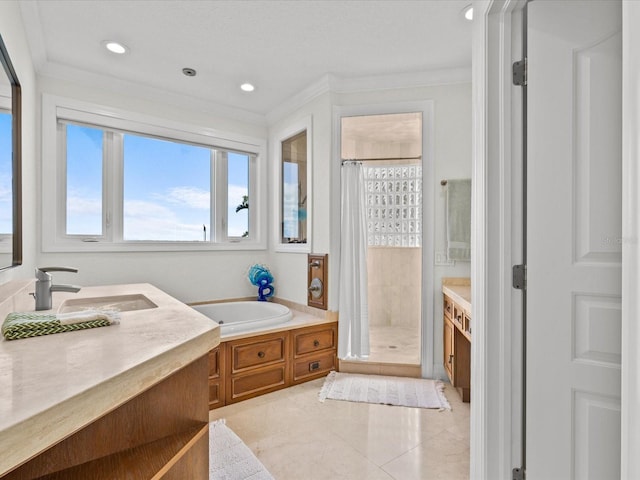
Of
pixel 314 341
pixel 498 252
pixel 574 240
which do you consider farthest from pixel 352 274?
pixel 574 240

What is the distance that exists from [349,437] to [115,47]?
2.97 meters

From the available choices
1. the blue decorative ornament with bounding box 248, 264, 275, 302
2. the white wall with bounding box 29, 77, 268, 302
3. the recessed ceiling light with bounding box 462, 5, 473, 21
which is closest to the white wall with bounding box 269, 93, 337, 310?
the blue decorative ornament with bounding box 248, 264, 275, 302

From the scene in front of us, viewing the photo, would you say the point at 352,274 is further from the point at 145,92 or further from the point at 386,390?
the point at 145,92

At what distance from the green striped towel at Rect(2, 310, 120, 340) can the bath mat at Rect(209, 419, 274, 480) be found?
1.04 m

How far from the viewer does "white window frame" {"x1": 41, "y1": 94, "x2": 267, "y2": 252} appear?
2641mm

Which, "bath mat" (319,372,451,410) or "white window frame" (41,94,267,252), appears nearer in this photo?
"bath mat" (319,372,451,410)

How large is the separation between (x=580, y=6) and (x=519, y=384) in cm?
134

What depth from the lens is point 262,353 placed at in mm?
2582

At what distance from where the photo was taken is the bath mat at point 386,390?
7.95 ft

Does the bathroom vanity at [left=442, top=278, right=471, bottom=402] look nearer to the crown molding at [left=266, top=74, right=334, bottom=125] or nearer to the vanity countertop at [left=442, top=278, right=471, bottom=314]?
the vanity countertop at [left=442, top=278, right=471, bottom=314]

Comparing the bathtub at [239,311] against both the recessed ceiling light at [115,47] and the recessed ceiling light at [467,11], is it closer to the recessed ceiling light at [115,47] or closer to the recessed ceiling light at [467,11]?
the recessed ceiling light at [115,47]

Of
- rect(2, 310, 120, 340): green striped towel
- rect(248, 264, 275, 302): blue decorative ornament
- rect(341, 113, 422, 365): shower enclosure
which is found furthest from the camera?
rect(341, 113, 422, 365): shower enclosure

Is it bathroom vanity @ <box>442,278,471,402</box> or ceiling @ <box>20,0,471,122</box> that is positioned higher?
ceiling @ <box>20,0,471,122</box>

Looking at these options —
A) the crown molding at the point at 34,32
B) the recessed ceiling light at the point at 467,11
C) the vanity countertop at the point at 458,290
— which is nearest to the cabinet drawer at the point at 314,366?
the vanity countertop at the point at 458,290
